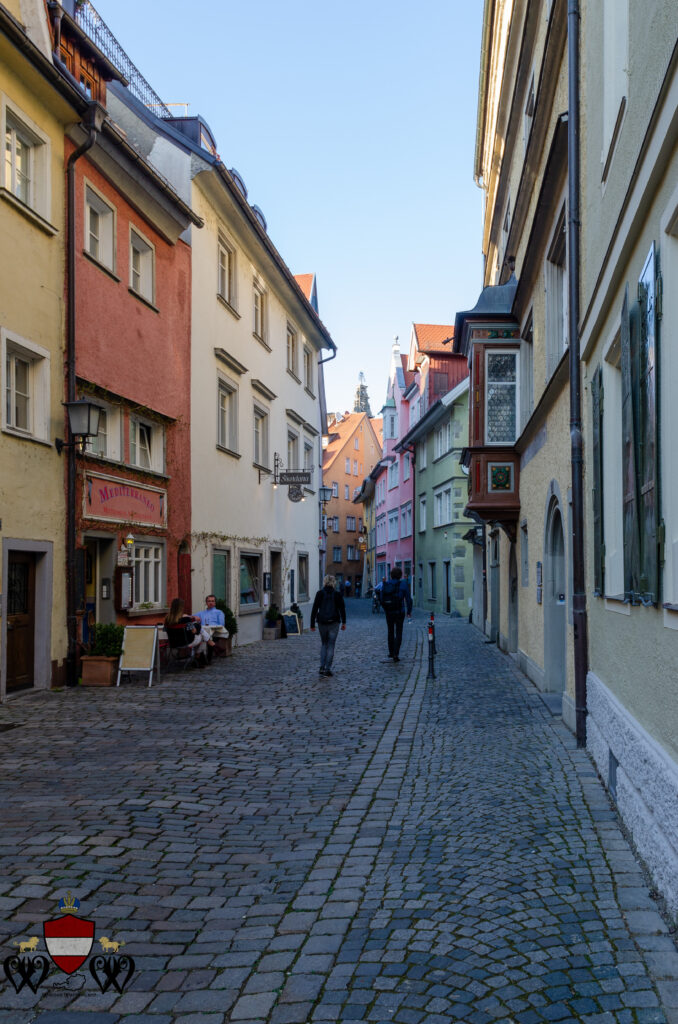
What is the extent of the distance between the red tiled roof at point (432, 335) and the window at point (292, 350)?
14397 mm

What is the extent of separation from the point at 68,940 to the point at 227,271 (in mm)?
19446

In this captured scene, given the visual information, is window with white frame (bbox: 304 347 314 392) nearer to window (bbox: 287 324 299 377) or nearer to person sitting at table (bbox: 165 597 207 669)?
window (bbox: 287 324 299 377)

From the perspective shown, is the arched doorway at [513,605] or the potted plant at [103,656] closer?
the potted plant at [103,656]

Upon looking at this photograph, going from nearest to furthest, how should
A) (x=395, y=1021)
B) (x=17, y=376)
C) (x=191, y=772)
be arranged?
1. (x=395, y=1021)
2. (x=191, y=772)
3. (x=17, y=376)

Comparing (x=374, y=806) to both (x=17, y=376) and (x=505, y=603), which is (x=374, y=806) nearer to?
(x=17, y=376)

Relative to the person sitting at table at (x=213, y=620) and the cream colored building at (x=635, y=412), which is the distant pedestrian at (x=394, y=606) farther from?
the cream colored building at (x=635, y=412)

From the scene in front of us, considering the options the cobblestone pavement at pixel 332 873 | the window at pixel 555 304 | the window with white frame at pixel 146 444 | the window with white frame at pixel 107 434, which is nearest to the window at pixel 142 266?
the window with white frame at pixel 146 444

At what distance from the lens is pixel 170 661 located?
1580 cm

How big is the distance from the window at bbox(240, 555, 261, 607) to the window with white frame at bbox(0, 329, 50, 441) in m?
10.2

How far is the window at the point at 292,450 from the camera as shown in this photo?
27.6 m

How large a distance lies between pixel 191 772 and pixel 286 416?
2028 cm

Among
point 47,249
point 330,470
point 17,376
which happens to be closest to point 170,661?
point 17,376

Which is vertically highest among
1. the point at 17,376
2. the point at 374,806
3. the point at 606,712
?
the point at 17,376

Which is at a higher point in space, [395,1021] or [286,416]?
[286,416]
